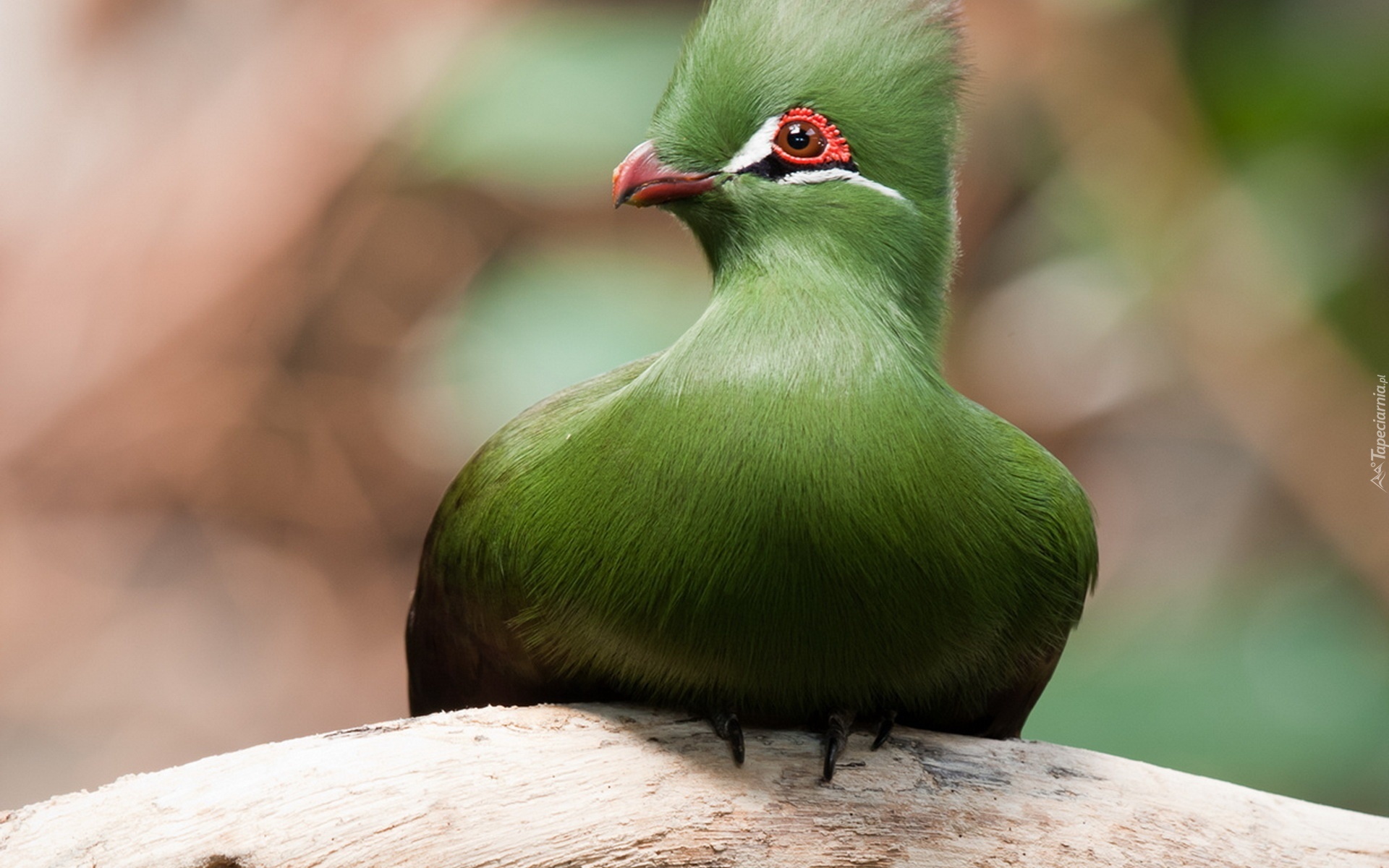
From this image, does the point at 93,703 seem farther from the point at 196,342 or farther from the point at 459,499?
the point at 459,499

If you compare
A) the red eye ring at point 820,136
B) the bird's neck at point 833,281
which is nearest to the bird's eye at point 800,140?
the red eye ring at point 820,136

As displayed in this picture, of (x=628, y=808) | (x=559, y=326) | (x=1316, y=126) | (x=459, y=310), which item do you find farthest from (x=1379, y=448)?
(x=459, y=310)

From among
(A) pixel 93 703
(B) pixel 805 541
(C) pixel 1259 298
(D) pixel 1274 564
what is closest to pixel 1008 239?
(C) pixel 1259 298

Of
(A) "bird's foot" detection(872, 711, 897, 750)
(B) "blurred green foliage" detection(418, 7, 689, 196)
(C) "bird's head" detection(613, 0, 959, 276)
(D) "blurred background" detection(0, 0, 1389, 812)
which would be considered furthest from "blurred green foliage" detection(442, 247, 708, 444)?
(A) "bird's foot" detection(872, 711, 897, 750)

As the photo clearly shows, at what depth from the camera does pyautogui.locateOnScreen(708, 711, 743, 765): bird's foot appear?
188 centimetres

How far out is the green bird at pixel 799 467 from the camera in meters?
1.78

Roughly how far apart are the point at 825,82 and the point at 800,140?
0.33 feet

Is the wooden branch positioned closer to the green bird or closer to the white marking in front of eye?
the green bird

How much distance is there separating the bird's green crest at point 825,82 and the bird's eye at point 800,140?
1.1 inches

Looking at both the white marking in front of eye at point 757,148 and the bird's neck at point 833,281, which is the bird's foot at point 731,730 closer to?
the bird's neck at point 833,281

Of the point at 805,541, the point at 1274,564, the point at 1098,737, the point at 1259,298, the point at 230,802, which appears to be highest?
the point at 1259,298

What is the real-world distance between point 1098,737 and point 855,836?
192cm

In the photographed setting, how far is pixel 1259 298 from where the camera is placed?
448 centimetres

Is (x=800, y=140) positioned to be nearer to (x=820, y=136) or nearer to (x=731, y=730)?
(x=820, y=136)
